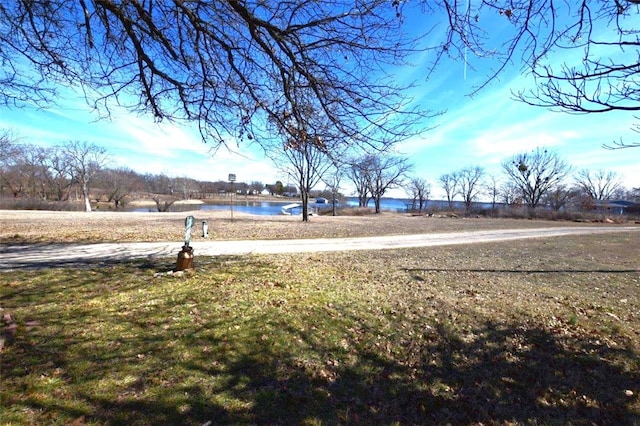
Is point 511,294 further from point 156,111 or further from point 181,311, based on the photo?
point 156,111

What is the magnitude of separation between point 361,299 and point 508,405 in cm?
291

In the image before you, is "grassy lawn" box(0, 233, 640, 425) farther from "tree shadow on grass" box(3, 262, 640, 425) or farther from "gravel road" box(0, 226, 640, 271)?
"gravel road" box(0, 226, 640, 271)

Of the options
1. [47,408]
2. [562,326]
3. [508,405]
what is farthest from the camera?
[562,326]

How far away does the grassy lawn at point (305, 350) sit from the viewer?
2.83 meters

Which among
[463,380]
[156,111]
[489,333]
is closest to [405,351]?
[463,380]

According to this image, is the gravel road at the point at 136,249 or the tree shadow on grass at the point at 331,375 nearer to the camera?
the tree shadow on grass at the point at 331,375

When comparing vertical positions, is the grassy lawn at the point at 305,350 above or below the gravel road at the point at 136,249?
below

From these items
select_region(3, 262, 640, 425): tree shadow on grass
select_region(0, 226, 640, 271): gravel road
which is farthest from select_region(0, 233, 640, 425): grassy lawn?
select_region(0, 226, 640, 271): gravel road

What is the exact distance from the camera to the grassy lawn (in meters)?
2.83

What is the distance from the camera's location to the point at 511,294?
658cm

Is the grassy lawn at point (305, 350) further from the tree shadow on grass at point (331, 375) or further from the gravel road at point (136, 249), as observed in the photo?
the gravel road at point (136, 249)

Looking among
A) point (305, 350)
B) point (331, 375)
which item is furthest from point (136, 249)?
point (331, 375)

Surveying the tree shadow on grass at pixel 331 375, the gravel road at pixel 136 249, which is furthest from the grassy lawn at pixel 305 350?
the gravel road at pixel 136 249

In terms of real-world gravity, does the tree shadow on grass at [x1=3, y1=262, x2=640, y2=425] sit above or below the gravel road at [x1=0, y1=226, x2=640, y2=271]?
below
